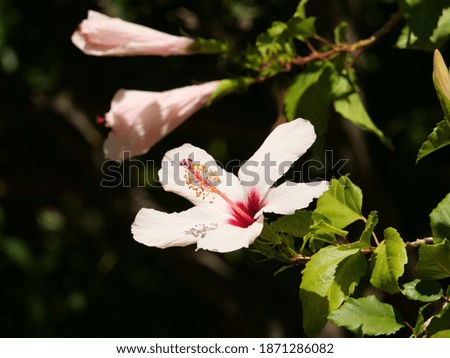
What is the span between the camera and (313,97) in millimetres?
1310

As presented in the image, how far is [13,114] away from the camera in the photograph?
2775mm

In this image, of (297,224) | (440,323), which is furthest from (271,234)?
(440,323)

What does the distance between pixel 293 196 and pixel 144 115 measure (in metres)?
0.48

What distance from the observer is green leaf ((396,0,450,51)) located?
1202 mm

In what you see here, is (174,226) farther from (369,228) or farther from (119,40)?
(119,40)

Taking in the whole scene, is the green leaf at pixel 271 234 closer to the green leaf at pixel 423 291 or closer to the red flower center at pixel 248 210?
the red flower center at pixel 248 210

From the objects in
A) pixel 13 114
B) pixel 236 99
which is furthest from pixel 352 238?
pixel 13 114

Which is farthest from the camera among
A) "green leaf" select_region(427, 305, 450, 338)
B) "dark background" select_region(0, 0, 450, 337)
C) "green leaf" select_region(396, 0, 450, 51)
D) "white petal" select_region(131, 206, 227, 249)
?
"dark background" select_region(0, 0, 450, 337)

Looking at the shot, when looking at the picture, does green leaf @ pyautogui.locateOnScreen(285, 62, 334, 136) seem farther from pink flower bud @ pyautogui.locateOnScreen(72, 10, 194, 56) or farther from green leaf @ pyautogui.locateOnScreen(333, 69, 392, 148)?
pink flower bud @ pyautogui.locateOnScreen(72, 10, 194, 56)

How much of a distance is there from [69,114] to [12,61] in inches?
19.5

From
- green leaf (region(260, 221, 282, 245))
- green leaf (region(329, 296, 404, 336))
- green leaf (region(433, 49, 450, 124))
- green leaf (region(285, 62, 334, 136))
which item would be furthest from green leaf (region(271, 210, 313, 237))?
green leaf (region(285, 62, 334, 136))

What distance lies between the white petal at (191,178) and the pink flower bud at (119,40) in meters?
0.35

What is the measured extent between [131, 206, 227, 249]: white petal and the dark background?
1090 mm

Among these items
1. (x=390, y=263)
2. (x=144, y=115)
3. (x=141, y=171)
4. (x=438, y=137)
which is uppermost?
(x=438, y=137)
